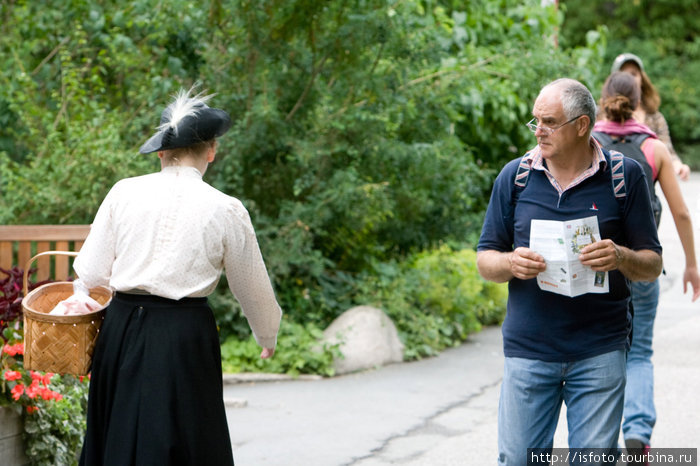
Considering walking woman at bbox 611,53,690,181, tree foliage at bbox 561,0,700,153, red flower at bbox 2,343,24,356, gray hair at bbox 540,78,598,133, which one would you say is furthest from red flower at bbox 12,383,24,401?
tree foliage at bbox 561,0,700,153

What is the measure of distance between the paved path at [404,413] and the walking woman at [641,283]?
0.70m

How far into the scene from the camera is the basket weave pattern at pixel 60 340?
3.55 metres

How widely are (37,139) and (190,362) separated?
196 inches

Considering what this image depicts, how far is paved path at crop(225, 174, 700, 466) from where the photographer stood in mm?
5652

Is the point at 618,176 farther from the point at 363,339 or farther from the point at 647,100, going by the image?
the point at 363,339

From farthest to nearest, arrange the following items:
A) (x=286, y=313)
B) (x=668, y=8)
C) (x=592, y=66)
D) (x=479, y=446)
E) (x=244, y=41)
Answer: (x=668, y=8) < (x=592, y=66) < (x=286, y=313) < (x=244, y=41) < (x=479, y=446)

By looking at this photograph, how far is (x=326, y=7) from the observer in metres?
7.63

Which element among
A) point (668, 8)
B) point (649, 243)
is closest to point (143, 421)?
point (649, 243)

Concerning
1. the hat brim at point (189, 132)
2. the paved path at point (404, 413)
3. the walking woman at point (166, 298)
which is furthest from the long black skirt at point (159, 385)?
the paved path at point (404, 413)

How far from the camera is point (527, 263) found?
11.1 ft

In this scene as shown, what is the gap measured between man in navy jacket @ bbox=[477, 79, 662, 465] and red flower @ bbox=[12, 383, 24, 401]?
2152mm

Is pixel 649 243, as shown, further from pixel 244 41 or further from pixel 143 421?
pixel 244 41

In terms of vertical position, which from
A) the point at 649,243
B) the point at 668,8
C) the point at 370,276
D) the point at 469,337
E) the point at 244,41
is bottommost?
the point at 469,337

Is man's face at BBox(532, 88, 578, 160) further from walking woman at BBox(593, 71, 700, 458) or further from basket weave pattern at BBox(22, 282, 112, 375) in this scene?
basket weave pattern at BBox(22, 282, 112, 375)
